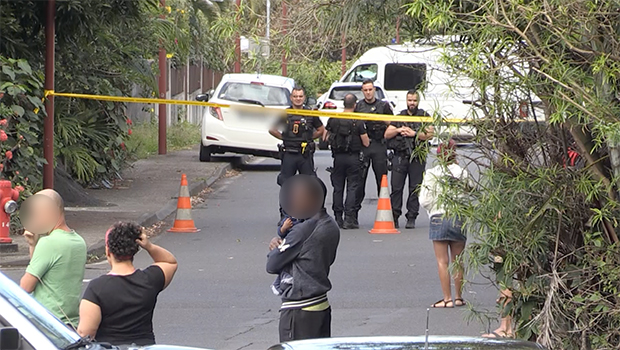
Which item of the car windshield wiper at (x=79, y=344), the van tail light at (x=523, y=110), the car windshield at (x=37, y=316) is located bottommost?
the car windshield wiper at (x=79, y=344)

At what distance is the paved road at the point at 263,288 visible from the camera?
8586 millimetres

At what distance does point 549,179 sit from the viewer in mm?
6043

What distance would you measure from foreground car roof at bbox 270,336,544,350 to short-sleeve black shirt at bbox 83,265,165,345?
1275mm

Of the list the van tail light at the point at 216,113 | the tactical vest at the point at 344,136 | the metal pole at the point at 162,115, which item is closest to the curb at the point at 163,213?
A: the van tail light at the point at 216,113

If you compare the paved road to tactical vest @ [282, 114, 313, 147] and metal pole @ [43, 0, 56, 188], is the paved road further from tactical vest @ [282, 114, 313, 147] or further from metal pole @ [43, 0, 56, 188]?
metal pole @ [43, 0, 56, 188]

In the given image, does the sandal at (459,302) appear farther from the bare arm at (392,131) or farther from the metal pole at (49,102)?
the metal pole at (49,102)

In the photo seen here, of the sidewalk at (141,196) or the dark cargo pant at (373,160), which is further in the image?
the dark cargo pant at (373,160)

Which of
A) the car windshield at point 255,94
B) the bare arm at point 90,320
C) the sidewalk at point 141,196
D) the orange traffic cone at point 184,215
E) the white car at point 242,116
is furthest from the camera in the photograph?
the car windshield at point 255,94

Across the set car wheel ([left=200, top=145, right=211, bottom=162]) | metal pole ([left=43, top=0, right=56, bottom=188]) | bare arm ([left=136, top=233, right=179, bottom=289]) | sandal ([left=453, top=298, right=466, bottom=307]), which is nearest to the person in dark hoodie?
bare arm ([left=136, top=233, right=179, bottom=289])

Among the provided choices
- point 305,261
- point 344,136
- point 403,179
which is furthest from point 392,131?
Answer: point 305,261

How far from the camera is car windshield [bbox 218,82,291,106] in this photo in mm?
21859

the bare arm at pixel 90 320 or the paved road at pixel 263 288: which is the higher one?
the bare arm at pixel 90 320

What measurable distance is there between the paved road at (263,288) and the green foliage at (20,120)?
198 cm

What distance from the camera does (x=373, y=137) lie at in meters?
14.6
